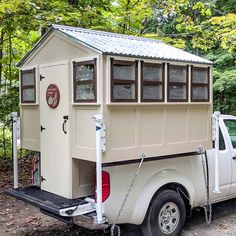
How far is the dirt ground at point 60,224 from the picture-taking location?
4.74m

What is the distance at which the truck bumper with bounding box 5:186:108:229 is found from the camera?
12.2 feet

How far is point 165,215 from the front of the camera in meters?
4.39

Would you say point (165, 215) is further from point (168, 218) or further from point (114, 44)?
point (114, 44)

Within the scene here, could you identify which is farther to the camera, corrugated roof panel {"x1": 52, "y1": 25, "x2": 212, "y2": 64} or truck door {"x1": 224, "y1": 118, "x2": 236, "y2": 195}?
truck door {"x1": 224, "y1": 118, "x2": 236, "y2": 195}

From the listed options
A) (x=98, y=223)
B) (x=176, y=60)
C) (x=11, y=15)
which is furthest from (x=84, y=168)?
(x=11, y=15)

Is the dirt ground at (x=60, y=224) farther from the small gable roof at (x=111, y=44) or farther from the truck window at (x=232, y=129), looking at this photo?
the small gable roof at (x=111, y=44)

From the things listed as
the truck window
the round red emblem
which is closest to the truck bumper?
the round red emblem

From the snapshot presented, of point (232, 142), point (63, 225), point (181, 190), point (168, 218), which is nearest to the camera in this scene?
point (168, 218)

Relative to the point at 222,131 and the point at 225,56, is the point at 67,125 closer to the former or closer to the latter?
the point at 222,131

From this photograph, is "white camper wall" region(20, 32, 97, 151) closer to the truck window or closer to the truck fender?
the truck fender

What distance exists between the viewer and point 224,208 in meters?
5.88

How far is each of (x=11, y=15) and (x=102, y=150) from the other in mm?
4758

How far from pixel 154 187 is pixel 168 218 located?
0.53 m

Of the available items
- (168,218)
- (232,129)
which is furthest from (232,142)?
(168,218)
